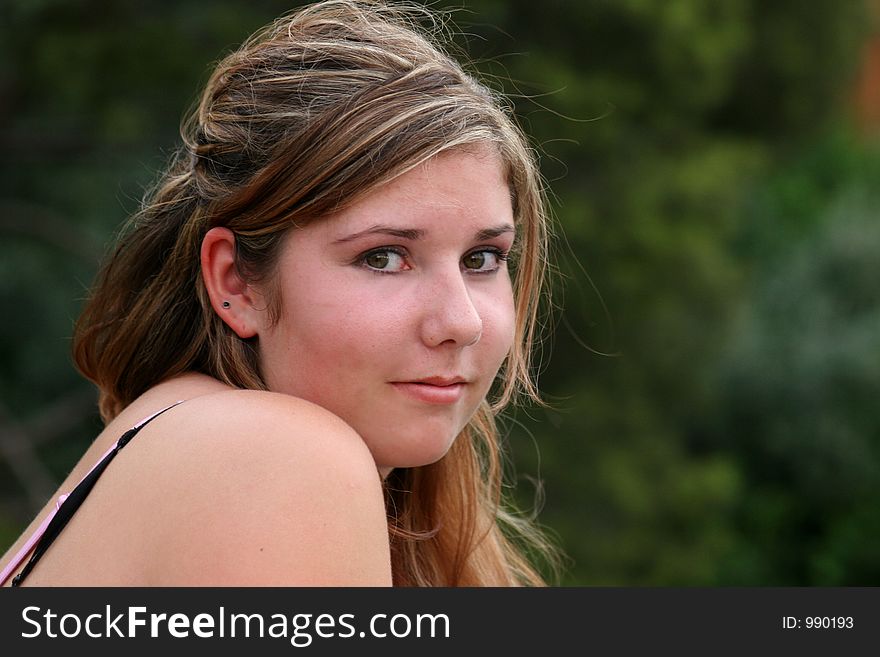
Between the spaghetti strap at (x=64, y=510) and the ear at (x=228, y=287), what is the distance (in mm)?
234

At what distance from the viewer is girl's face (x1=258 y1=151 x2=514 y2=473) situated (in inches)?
70.0

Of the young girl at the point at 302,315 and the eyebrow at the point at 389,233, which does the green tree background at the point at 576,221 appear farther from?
the eyebrow at the point at 389,233

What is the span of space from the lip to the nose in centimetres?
7

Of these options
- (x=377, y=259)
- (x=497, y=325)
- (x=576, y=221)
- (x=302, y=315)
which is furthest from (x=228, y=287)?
(x=576, y=221)

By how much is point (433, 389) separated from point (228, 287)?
0.41m

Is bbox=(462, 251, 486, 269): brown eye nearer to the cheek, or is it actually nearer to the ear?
the cheek

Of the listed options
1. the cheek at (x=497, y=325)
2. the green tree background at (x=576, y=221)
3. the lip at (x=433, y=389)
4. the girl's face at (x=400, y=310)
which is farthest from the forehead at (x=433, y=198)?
the green tree background at (x=576, y=221)

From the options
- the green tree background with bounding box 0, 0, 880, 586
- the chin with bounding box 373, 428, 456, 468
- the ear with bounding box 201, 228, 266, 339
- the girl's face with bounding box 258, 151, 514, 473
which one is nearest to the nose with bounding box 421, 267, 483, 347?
the girl's face with bounding box 258, 151, 514, 473

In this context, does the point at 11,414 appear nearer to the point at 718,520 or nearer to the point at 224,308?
the point at 718,520

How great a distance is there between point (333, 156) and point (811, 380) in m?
12.4

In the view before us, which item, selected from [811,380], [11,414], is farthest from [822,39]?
[11,414]

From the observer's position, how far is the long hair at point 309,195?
72.6 inches

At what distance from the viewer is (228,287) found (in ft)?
6.55

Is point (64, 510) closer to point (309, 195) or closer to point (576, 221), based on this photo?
point (309, 195)
